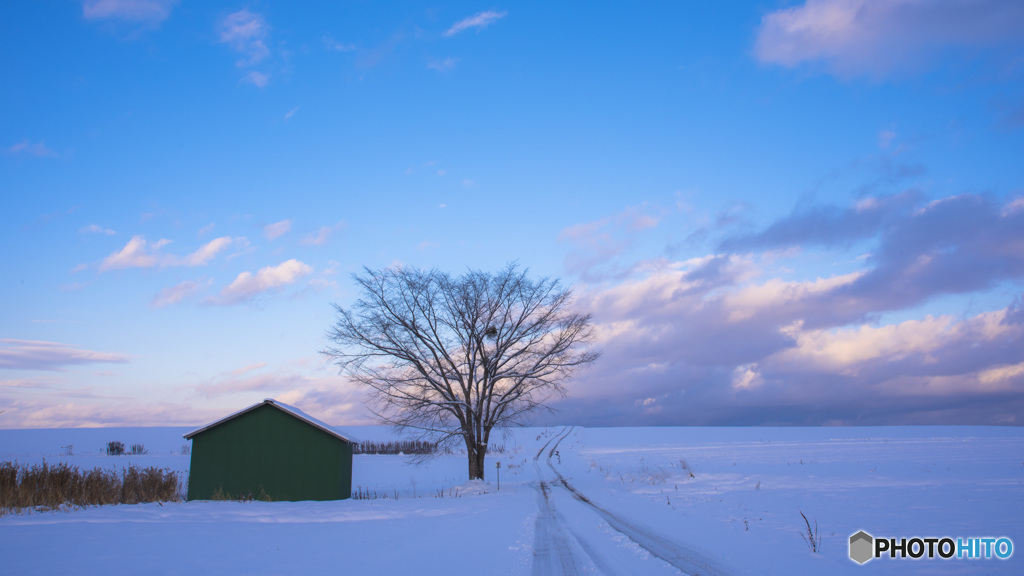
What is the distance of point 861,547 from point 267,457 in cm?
2370

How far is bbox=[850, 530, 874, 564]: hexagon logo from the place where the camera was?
997cm

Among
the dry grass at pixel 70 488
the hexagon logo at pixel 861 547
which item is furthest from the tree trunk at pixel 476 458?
the hexagon logo at pixel 861 547

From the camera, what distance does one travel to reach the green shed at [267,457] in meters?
24.9

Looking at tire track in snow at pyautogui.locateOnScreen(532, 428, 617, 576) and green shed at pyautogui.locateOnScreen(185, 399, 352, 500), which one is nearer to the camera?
tire track in snow at pyautogui.locateOnScreen(532, 428, 617, 576)

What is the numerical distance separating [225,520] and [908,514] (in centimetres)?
1904

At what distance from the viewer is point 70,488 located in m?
19.2

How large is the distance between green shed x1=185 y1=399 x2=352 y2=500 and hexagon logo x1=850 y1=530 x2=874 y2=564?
2117cm

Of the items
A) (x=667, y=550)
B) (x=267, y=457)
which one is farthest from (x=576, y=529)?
(x=267, y=457)

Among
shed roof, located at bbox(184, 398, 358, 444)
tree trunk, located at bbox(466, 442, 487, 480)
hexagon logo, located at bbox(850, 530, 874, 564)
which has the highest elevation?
shed roof, located at bbox(184, 398, 358, 444)

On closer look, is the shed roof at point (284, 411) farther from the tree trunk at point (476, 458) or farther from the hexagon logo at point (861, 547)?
the hexagon logo at point (861, 547)

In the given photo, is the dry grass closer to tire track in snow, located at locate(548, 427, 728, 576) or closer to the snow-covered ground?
the snow-covered ground

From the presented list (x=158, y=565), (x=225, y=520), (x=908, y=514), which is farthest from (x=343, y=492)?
(x=908, y=514)

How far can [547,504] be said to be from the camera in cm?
2011

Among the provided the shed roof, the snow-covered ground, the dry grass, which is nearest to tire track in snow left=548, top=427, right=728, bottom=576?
the snow-covered ground
